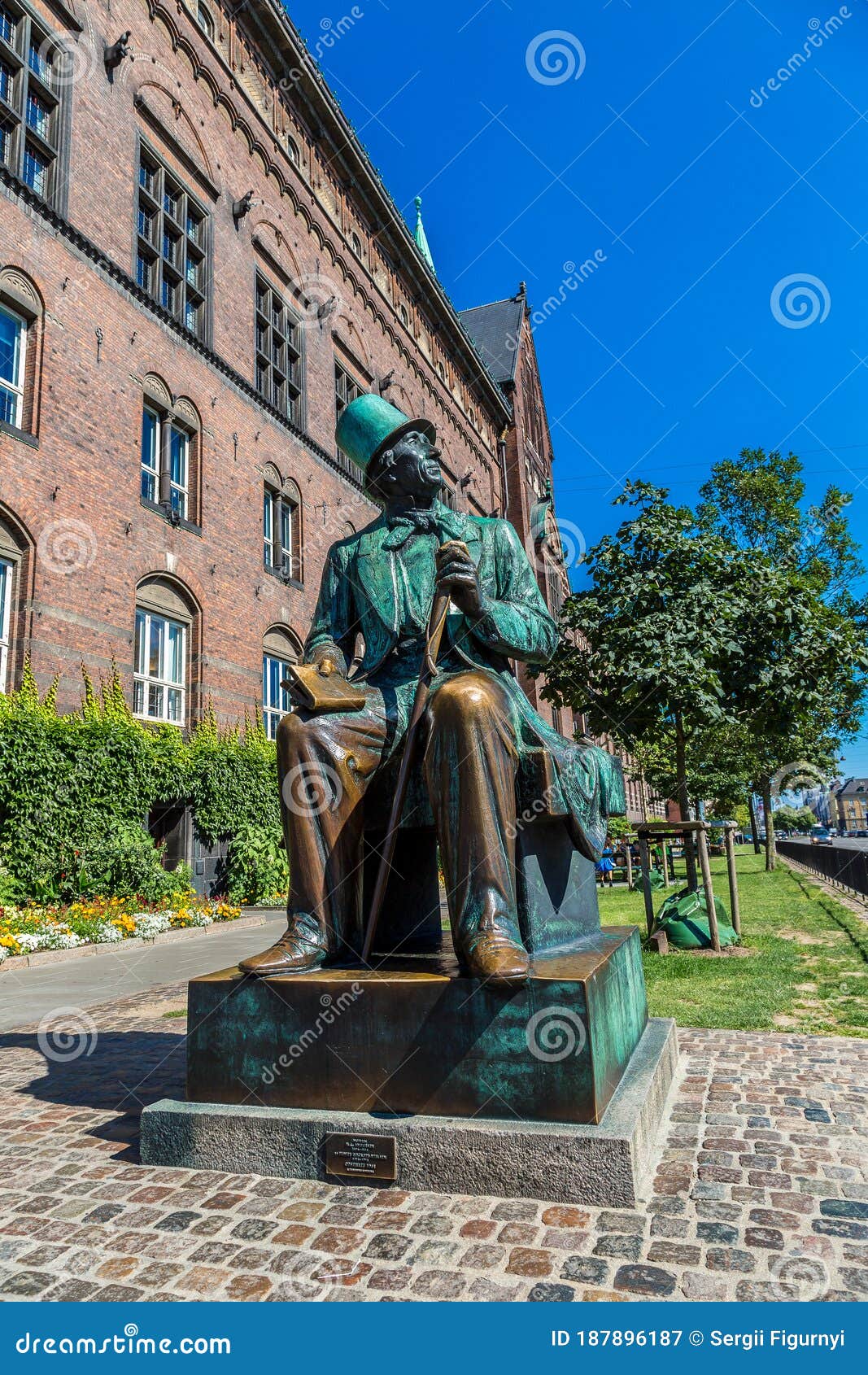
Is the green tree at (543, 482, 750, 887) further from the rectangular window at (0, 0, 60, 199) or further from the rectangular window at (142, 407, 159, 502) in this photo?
the rectangular window at (0, 0, 60, 199)

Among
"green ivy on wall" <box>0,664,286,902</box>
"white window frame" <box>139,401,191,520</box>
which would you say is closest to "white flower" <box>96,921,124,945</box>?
"green ivy on wall" <box>0,664,286,902</box>

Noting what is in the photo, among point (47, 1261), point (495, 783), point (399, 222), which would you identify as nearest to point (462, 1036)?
point (495, 783)

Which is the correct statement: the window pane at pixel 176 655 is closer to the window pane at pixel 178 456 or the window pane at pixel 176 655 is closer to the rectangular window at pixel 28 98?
the window pane at pixel 178 456

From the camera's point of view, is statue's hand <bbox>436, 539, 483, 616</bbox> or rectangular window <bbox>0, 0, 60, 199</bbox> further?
rectangular window <bbox>0, 0, 60, 199</bbox>

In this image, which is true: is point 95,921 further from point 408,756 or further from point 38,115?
point 38,115

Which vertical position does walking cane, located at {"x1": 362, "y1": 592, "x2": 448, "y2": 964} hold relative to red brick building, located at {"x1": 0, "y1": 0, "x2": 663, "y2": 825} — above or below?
below

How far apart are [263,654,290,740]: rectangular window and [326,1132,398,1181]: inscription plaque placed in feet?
51.8

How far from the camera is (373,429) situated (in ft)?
13.8

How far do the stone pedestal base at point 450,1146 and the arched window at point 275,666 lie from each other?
15.5 metres

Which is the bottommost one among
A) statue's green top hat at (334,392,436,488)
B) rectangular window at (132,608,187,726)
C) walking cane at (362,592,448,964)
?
walking cane at (362,592,448,964)

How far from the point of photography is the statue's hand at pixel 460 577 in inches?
141

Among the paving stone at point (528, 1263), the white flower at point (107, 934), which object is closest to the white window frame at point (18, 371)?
the white flower at point (107, 934)

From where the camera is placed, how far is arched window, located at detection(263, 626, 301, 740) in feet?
62.0

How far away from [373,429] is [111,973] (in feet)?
22.6
